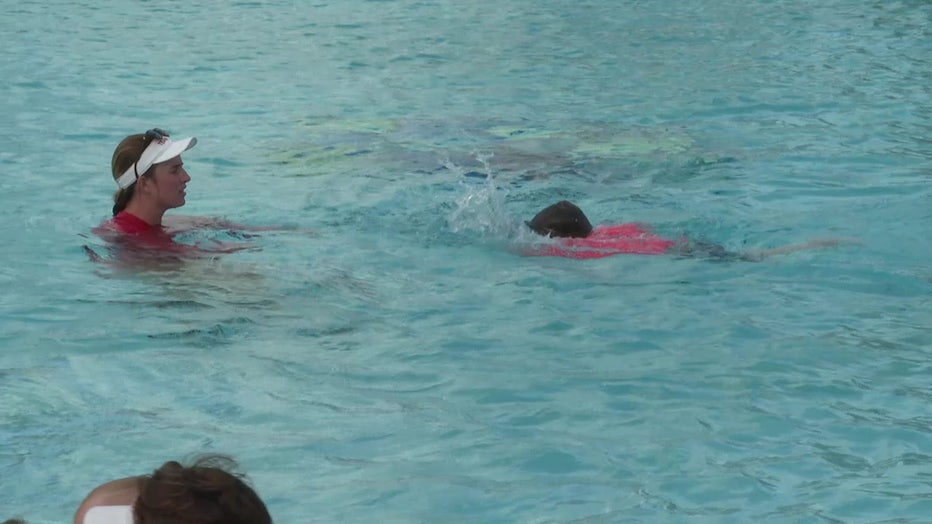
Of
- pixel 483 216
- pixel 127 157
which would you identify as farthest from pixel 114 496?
pixel 483 216

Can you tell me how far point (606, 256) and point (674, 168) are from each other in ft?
8.75

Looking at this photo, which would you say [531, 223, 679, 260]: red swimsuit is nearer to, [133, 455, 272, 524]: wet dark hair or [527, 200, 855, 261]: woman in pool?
[527, 200, 855, 261]: woman in pool

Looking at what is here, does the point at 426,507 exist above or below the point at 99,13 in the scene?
above

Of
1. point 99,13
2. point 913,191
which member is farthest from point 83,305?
point 99,13

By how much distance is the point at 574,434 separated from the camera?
4.45m

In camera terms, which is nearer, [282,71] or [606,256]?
[606,256]

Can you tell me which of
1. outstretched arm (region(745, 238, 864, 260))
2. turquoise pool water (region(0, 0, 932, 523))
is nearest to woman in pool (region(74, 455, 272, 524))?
turquoise pool water (region(0, 0, 932, 523))

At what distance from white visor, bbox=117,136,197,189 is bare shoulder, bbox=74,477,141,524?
4686mm

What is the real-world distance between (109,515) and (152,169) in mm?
4775

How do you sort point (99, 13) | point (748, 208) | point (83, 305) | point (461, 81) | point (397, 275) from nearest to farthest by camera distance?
point (83, 305)
point (397, 275)
point (748, 208)
point (461, 81)
point (99, 13)

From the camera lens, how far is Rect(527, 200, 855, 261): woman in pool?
6.57m

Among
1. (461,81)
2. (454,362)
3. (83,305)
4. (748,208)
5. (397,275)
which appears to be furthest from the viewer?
(461,81)

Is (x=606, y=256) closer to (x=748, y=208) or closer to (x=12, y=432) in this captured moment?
(x=748, y=208)

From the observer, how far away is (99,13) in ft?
61.6
